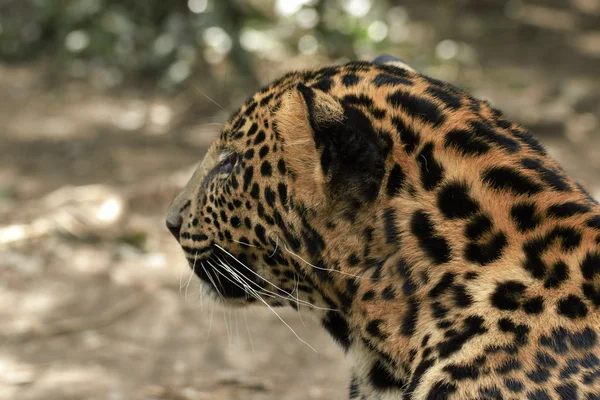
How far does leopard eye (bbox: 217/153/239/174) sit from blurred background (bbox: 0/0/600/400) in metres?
0.68

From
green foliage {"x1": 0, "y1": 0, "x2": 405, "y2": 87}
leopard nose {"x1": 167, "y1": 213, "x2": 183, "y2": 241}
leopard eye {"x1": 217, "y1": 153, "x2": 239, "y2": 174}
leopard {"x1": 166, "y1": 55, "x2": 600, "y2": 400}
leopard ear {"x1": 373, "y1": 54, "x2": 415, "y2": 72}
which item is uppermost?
green foliage {"x1": 0, "y1": 0, "x2": 405, "y2": 87}

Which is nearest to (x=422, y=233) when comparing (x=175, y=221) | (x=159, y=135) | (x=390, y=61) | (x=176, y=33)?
(x=390, y=61)

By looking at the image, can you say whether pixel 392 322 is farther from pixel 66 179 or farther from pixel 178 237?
pixel 66 179

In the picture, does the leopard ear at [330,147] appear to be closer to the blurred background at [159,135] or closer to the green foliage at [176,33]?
the blurred background at [159,135]

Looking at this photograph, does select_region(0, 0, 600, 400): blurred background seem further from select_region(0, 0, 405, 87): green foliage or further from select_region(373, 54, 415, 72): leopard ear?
select_region(373, 54, 415, 72): leopard ear

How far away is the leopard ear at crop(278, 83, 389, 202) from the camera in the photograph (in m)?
2.79

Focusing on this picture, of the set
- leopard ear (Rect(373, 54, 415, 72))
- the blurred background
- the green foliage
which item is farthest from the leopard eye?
the green foliage

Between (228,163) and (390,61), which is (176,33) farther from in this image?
(228,163)

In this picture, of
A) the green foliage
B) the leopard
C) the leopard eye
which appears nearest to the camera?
the leopard

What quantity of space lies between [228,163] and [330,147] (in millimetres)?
666

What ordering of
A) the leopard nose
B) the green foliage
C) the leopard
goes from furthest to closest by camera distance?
the green foliage, the leopard nose, the leopard

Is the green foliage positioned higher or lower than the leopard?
higher

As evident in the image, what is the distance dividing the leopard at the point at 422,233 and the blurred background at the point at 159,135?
3.11 feet

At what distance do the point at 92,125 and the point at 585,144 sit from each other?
639 centimetres
